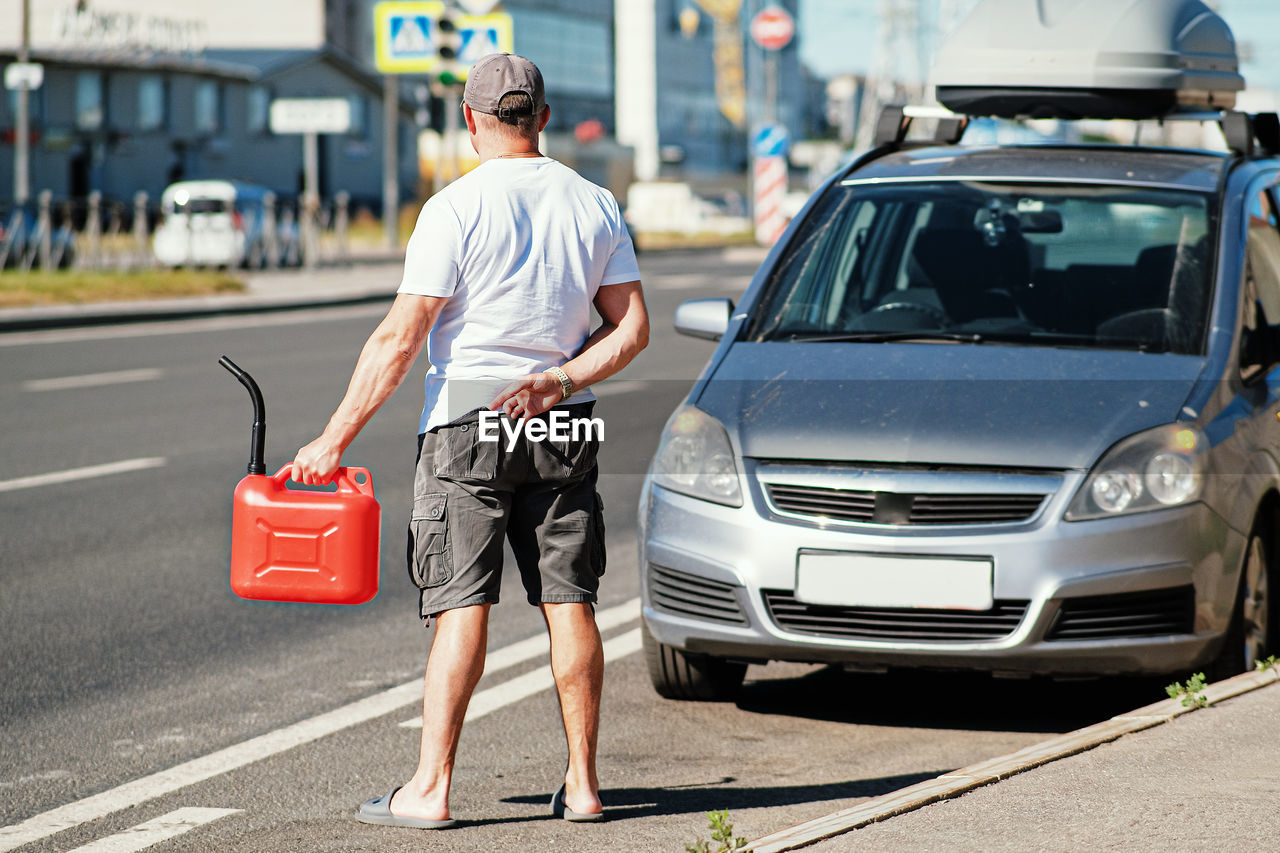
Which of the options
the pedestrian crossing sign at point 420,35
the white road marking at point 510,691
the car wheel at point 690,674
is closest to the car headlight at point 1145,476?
the car wheel at point 690,674

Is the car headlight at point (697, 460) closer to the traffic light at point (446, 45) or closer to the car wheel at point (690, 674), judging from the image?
the car wheel at point (690, 674)

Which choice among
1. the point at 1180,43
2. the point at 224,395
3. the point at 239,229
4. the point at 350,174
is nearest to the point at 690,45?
the point at 350,174

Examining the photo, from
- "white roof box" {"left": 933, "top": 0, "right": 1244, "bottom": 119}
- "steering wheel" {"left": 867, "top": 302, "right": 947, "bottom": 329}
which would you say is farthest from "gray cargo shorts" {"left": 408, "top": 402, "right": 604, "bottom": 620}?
"white roof box" {"left": 933, "top": 0, "right": 1244, "bottom": 119}

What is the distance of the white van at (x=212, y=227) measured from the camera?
3066 cm

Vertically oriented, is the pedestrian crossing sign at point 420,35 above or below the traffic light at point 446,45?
above

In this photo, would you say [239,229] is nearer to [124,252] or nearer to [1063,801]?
[124,252]

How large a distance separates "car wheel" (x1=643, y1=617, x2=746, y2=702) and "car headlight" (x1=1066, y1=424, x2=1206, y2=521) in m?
1.24

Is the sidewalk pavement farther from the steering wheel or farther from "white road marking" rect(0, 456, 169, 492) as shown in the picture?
the steering wheel

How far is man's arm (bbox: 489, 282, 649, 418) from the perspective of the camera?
13.4 ft

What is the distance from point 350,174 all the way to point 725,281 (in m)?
38.7

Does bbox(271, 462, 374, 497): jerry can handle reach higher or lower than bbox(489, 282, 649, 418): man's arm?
lower

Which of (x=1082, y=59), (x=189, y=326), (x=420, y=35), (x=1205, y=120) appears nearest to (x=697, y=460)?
(x=1082, y=59)

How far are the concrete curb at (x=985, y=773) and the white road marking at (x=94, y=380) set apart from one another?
11.7 metres

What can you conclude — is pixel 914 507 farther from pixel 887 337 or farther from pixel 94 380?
pixel 94 380
